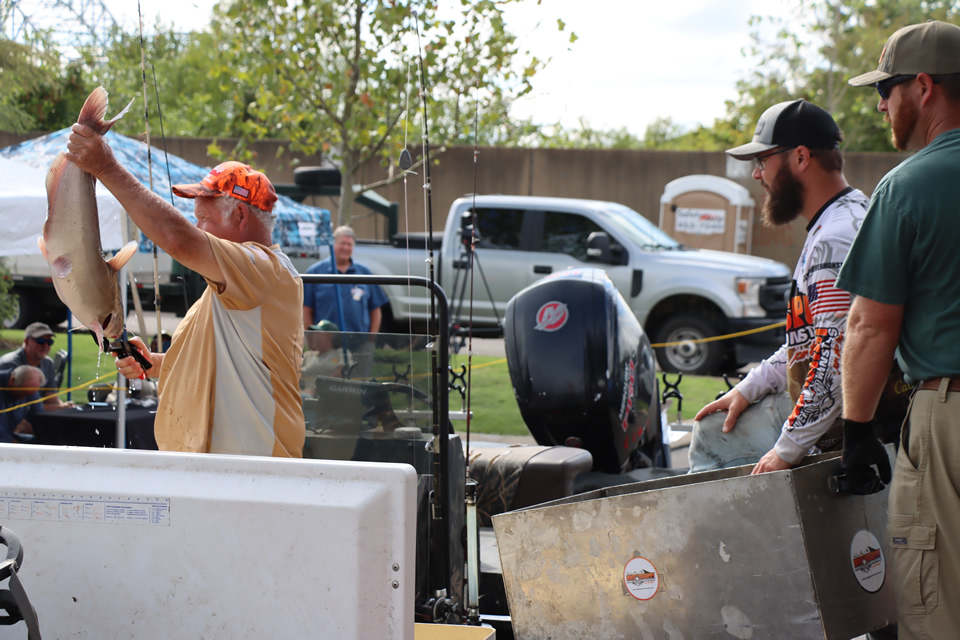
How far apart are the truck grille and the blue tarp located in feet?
19.0

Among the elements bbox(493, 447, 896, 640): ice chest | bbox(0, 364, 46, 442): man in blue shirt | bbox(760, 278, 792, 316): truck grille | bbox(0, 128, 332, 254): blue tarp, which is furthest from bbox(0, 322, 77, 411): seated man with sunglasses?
bbox(760, 278, 792, 316): truck grille

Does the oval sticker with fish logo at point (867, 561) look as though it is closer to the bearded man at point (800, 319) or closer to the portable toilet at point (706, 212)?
the bearded man at point (800, 319)

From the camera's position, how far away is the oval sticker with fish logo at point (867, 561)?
250cm

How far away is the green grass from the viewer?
821 centimetres

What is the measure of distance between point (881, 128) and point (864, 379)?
27405 millimetres

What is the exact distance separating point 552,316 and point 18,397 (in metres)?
4.06

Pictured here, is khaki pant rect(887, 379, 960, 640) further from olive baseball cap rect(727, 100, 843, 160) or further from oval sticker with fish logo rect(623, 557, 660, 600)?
olive baseball cap rect(727, 100, 843, 160)

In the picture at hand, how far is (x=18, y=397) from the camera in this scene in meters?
6.44

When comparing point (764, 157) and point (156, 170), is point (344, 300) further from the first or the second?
point (764, 157)

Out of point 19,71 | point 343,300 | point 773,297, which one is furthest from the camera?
point 773,297

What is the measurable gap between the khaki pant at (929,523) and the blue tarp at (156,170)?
15.1 feet

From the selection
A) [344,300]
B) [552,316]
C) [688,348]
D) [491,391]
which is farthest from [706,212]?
→ [552,316]

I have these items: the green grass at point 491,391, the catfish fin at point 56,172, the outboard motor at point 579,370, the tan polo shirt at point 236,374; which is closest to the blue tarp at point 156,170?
the green grass at point 491,391

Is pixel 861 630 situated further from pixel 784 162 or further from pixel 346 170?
pixel 346 170
